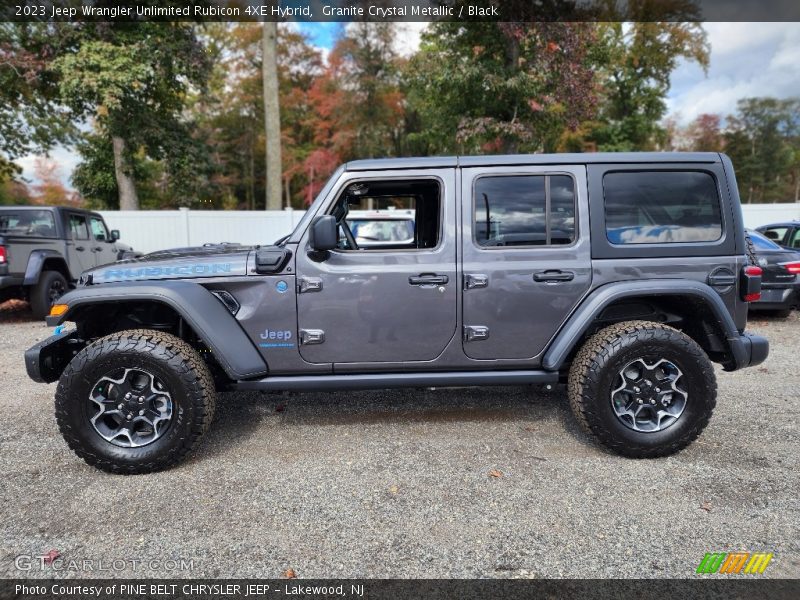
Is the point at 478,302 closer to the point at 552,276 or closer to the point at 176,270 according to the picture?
the point at 552,276

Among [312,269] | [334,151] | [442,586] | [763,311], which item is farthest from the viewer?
[334,151]

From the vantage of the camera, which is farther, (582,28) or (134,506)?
(582,28)

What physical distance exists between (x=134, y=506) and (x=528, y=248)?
2802mm

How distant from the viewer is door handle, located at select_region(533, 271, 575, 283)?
10.3 ft

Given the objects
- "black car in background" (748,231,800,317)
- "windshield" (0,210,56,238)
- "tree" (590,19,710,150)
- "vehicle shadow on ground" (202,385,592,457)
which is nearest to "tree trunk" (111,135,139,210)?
"windshield" (0,210,56,238)

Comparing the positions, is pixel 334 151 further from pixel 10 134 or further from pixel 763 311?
pixel 763 311

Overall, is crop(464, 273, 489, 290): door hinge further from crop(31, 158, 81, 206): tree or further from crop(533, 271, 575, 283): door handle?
crop(31, 158, 81, 206): tree

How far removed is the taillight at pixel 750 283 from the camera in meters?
3.12

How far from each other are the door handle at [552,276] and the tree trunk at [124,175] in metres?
15.7

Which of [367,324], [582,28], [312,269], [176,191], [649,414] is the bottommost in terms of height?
[649,414]

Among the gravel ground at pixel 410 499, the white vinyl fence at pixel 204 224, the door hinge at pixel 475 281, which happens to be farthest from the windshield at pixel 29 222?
the door hinge at pixel 475 281

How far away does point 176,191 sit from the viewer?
16.5m

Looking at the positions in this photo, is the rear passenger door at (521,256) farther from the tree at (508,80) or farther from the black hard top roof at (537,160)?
the tree at (508,80)

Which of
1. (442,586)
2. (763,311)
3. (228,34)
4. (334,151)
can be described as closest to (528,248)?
(442,586)
